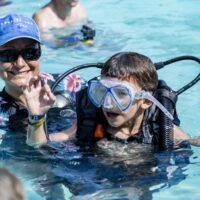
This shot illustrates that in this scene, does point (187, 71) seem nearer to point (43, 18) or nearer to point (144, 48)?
point (144, 48)

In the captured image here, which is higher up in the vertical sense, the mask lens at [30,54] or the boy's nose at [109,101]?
the mask lens at [30,54]

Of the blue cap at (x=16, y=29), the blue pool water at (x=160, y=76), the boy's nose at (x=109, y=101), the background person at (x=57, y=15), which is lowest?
the blue pool water at (x=160, y=76)

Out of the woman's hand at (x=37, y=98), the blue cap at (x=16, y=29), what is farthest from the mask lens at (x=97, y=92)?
the blue cap at (x=16, y=29)

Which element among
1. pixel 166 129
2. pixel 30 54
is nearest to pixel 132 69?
pixel 166 129

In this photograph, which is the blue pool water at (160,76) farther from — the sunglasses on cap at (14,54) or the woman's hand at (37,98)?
the sunglasses on cap at (14,54)

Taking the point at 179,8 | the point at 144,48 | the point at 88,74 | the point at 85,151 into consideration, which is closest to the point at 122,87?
the point at 85,151

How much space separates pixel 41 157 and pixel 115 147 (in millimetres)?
681

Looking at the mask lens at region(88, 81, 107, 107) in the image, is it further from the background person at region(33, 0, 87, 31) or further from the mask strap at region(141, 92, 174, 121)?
the background person at region(33, 0, 87, 31)

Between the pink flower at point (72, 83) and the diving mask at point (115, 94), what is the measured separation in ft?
3.32

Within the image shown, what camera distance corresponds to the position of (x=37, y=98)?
4992mm

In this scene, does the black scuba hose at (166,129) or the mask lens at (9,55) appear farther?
the mask lens at (9,55)

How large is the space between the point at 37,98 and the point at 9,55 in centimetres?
71

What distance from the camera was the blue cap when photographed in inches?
216

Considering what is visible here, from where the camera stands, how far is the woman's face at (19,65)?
18.1 feet
